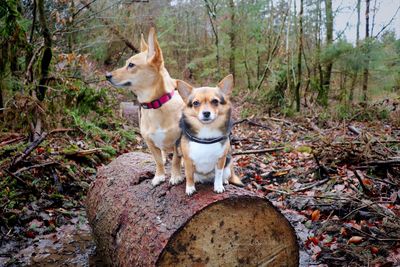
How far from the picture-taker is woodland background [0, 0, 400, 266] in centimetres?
447

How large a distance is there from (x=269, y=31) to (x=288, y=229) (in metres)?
14.1

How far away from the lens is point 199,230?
108 inches

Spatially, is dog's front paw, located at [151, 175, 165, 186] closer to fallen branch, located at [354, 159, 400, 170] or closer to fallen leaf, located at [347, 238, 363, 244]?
fallen leaf, located at [347, 238, 363, 244]

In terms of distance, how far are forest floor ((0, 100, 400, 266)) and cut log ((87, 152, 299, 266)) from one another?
92 centimetres

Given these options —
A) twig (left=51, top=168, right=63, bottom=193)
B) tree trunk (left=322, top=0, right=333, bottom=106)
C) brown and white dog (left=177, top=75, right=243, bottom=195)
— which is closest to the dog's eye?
brown and white dog (left=177, top=75, right=243, bottom=195)

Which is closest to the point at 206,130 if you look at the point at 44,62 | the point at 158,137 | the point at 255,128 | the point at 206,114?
the point at 206,114

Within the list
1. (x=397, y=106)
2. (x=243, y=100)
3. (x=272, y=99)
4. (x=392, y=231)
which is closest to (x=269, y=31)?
(x=243, y=100)

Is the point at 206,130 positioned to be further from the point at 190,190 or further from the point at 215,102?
the point at 190,190

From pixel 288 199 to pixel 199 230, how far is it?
267 centimetres

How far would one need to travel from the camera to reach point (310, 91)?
44.8 ft

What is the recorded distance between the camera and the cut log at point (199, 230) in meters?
2.70

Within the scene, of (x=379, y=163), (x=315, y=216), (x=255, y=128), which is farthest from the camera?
(x=255, y=128)

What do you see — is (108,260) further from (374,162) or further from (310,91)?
(310,91)

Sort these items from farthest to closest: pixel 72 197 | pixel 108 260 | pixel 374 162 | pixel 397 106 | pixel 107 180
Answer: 1. pixel 397 106
2. pixel 72 197
3. pixel 374 162
4. pixel 107 180
5. pixel 108 260
